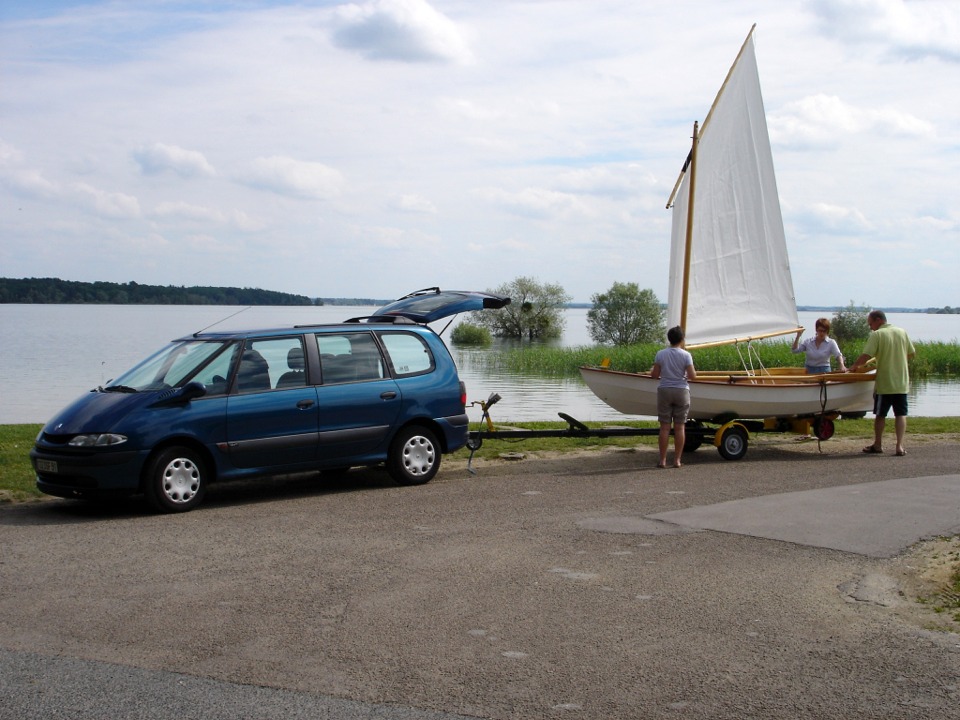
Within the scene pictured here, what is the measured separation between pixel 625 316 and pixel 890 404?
5391cm

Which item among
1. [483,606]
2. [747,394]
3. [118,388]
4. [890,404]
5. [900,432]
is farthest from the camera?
[890,404]

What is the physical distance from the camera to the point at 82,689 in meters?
5.05

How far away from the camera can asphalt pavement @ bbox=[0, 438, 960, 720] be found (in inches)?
198

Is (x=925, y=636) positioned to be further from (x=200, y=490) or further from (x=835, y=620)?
(x=200, y=490)

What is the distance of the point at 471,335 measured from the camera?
70.5 meters

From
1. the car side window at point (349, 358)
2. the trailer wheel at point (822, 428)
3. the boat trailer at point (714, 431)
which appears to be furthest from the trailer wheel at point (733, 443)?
the car side window at point (349, 358)

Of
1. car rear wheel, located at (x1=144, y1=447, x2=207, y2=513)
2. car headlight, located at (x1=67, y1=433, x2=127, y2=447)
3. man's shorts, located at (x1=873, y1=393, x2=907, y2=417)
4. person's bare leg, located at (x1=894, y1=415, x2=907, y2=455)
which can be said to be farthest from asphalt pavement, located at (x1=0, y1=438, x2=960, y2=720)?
man's shorts, located at (x1=873, y1=393, x2=907, y2=417)

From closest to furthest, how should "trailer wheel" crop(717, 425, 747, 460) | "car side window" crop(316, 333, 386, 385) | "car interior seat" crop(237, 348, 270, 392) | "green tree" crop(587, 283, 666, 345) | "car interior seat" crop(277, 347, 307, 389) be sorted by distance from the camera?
"car interior seat" crop(237, 348, 270, 392), "car interior seat" crop(277, 347, 307, 389), "car side window" crop(316, 333, 386, 385), "trailer wheel" crop(717, 425, 747, 460), "green tree" crop(587, 283, 666, 345)

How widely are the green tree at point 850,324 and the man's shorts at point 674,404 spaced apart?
45.3 metres

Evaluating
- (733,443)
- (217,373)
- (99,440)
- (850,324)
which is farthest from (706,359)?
(99,440)

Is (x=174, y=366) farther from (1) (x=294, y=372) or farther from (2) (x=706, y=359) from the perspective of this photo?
(2) (x=706, y=359)

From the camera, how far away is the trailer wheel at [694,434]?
14.4 metres

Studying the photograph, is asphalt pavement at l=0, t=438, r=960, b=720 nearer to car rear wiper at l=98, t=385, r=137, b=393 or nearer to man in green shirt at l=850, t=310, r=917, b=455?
car rear wiper at l=98, t=385, r=137, b=393

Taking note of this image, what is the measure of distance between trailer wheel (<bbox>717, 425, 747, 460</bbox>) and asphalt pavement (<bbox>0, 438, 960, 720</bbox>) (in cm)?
280
